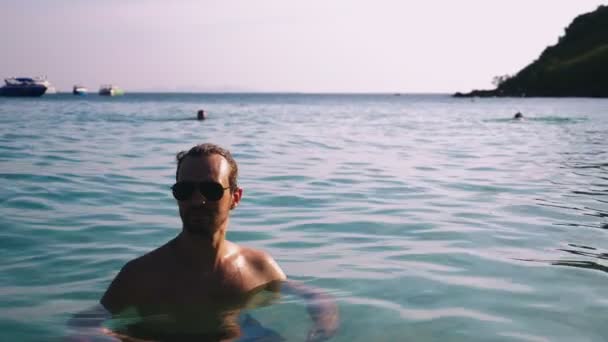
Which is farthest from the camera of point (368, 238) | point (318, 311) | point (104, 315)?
point (368, 238)

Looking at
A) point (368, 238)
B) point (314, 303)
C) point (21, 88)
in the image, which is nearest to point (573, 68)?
point (21, 88)

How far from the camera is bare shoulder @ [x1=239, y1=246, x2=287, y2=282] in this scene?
4464 mm

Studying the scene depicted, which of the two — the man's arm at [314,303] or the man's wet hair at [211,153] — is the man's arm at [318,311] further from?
the man's wet hair at [211,153]

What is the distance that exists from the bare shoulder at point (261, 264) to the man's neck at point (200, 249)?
332mm

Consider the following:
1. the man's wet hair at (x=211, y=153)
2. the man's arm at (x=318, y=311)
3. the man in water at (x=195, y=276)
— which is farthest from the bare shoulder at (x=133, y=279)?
the man's arm at (x=318, y=311)

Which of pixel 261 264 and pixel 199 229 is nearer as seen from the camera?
pixel 199 229

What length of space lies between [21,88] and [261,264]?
107m

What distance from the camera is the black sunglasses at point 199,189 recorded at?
12.1ft

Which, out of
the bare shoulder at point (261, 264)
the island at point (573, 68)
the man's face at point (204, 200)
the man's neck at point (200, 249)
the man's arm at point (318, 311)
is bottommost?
the man's arm at point (318, 311)

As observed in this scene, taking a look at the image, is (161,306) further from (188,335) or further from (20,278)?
(20,278)

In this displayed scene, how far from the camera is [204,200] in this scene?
371 centimetres

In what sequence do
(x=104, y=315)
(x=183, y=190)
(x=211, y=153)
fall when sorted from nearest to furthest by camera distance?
(x=183, y=190) → (x=211, y=153) → (x=104, y=315)

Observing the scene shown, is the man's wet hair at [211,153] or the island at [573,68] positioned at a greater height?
the island at [573,68]

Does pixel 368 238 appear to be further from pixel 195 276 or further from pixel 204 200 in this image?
pixel 204 200
